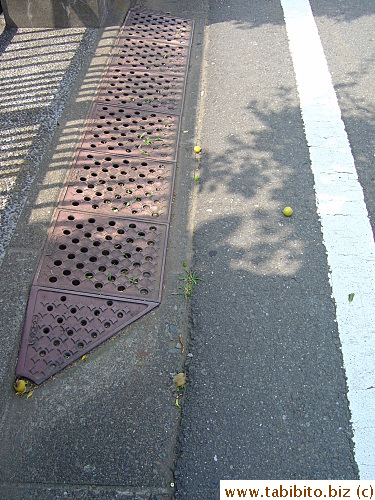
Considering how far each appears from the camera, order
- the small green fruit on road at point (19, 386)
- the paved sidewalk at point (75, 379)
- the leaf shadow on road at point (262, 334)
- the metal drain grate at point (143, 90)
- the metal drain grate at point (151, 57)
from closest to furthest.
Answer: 1. the paved sidewalk at point (75, 379)
2. the leaf shadow on road at point (262, 334)
3. the small green fruit on road at point (19, 386)
4. the metal drain grate at point (143, 90)
5. the metal drain grate at point (151, 57)

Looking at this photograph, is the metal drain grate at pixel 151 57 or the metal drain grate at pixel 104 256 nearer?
the metal drain grate at pixel 104 256

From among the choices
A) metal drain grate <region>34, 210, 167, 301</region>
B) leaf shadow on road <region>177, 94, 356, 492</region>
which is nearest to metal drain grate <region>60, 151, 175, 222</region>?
metal drain grate <region>34, 210, 167, 301</region>

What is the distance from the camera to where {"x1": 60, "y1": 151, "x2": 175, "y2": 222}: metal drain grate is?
3.41 metres

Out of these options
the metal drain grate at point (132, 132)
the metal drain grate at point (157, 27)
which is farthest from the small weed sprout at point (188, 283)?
the metal drain grate at point (157, 27)

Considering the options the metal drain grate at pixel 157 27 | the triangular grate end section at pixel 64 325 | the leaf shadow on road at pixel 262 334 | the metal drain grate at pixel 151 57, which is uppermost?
the metal drain grate at pixel 157 27

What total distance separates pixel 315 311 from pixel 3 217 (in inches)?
82.7

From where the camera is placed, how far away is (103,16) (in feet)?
18.1

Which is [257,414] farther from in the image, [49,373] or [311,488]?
[49,373]

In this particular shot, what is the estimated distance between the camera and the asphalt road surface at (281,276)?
2311mm

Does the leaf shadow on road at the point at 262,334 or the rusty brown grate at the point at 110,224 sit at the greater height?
the rusty brown grate at the point at 110,224

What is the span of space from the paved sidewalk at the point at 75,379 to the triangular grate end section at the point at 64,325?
5 centimetres

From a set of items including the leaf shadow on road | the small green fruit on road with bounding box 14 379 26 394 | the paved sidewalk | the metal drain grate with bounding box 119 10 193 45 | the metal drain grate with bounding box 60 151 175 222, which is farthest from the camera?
the metal drain grate with bounding box 119 10 193 45

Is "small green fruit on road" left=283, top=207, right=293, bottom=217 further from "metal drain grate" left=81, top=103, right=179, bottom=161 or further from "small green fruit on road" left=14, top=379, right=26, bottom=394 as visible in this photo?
"small green fruit on road" left=14, top=379, right=26, bottom=394

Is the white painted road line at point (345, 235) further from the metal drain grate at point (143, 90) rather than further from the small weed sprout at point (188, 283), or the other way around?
the metal drain grate at point (143, 90)
